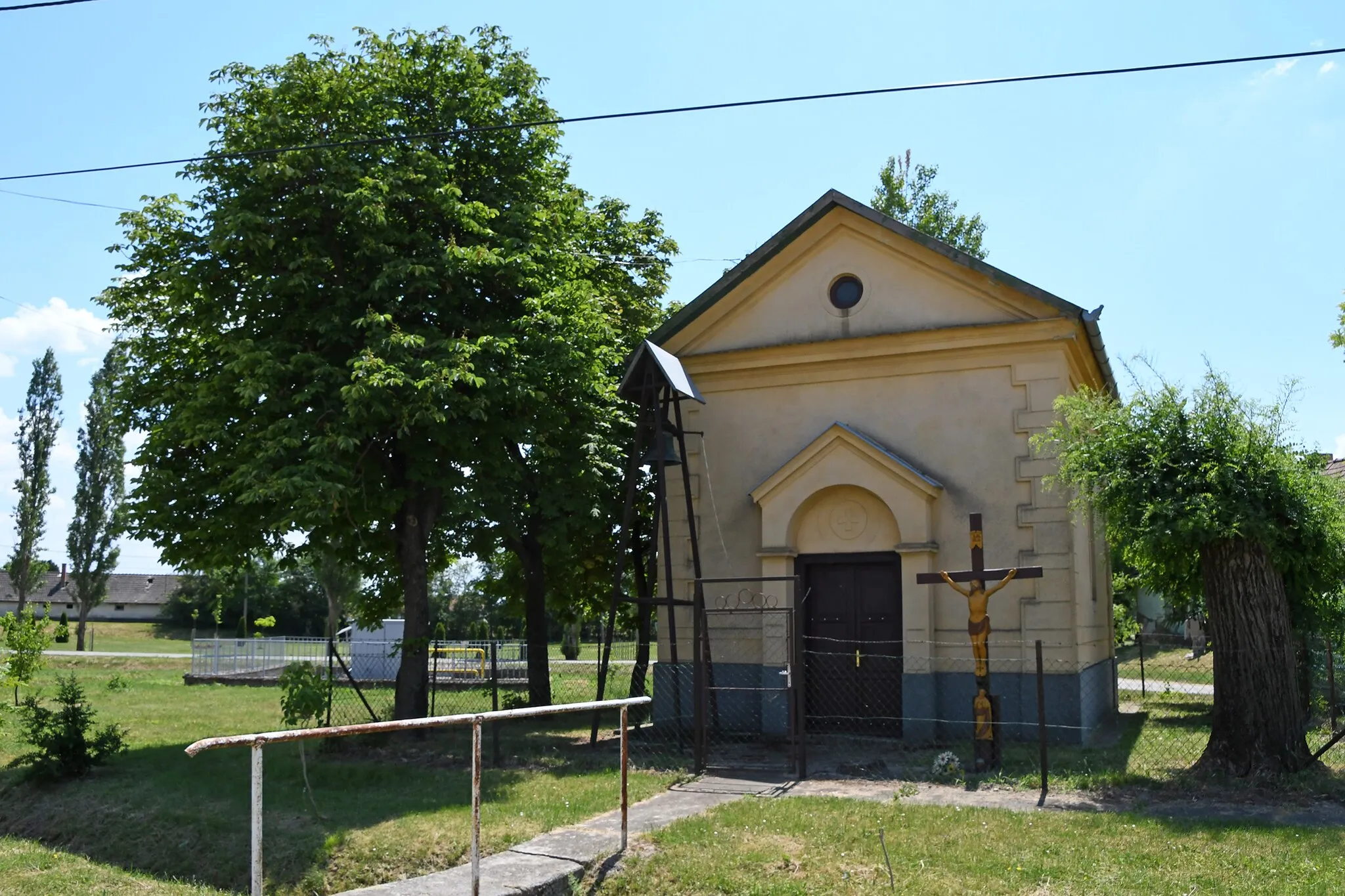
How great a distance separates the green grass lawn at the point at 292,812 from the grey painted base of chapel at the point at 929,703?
1532 mm

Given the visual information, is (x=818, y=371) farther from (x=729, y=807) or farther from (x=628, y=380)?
(x=729, y=807)

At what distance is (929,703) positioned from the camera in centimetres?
1469

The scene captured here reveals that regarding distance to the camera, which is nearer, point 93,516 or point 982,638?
point 982,638

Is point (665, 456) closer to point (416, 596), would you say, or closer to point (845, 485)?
point (845, 485)

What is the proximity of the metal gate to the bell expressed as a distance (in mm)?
1780

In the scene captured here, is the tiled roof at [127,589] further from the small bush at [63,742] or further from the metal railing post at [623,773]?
the metal railing post at [623,773]

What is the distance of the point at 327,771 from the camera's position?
13031 millimetres

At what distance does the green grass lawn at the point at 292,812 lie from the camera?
360 inches

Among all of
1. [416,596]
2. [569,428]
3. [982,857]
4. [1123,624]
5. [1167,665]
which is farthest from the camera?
[1167,665]

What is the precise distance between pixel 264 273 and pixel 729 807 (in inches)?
372

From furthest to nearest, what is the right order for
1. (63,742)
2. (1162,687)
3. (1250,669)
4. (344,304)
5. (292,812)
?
(1162,687)
(344,304)
(63,742)
(1250,669)
(292,812)

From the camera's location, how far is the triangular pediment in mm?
14977

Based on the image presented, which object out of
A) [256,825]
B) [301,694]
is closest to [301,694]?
[301,694]

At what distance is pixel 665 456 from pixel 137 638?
206 ft
